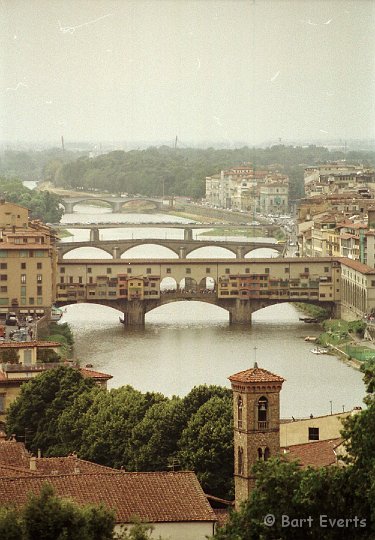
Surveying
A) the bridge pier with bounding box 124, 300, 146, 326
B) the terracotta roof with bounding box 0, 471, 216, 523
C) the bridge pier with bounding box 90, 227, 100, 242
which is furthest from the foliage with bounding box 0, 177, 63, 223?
the terracotta roof with bounding box 0, 471, 216, 523

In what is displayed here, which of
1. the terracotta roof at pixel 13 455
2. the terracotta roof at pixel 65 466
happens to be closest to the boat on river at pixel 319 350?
the terracotta roof at pixel 13 455

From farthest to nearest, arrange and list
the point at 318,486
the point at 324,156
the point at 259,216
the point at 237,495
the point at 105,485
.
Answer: the point at 324,156, the point at 259,216, the point at 237,495, the point at 105,485, the point at 318,486

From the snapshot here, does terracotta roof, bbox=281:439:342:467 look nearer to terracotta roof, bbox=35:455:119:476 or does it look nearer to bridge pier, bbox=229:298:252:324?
terracotta roof, bbox=35:455:119:476

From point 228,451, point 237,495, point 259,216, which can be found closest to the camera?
point 237,495

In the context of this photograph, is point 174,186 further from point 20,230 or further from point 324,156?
point 20,230

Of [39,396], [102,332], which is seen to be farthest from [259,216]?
[39,396]

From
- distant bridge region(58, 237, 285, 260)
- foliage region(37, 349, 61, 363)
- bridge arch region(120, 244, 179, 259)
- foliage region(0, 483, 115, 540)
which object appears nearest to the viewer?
foliage region(0, 483, 115, 540)
